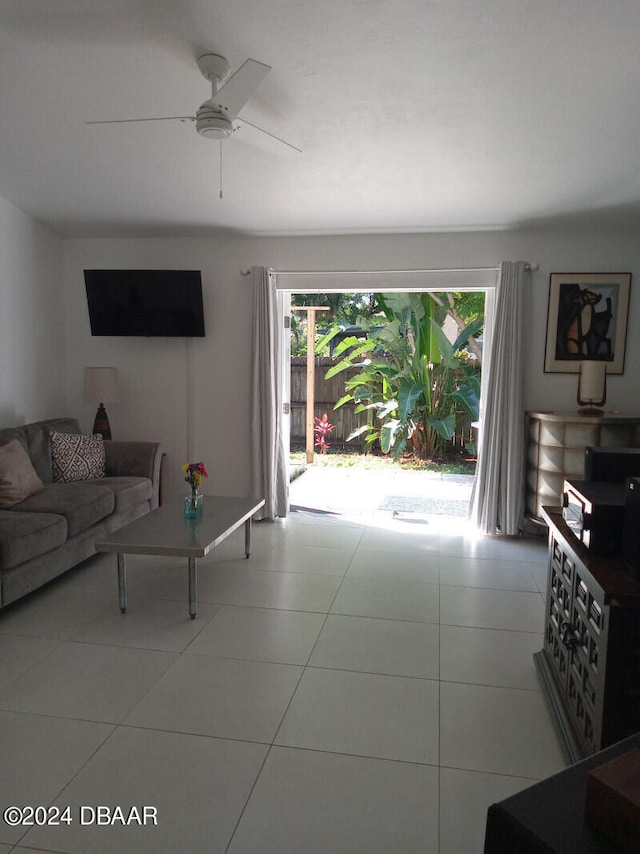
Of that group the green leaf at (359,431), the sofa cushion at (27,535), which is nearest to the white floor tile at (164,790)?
the sofa cushion at (27,535)

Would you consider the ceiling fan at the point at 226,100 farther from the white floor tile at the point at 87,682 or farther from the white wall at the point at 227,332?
the white floor tile at the point at 87,682

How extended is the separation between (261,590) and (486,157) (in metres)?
3.05

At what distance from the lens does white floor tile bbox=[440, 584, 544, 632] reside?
9.89 ft

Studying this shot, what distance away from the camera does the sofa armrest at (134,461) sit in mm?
4637

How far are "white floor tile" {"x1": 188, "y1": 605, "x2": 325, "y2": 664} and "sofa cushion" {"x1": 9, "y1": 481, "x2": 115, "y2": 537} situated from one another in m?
1.16

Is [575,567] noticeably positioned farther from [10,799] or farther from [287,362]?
[287,362]

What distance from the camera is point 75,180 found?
13.4ft

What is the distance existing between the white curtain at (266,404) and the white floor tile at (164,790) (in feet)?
9.86

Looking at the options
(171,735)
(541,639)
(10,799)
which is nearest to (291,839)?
(171,735)

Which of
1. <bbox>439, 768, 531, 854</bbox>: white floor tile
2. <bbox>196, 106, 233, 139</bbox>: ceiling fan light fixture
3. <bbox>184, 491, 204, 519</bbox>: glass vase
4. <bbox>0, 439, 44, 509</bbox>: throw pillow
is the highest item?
<bbox>196, 106, 233, 139</bbox>: ceiling fan light fixture

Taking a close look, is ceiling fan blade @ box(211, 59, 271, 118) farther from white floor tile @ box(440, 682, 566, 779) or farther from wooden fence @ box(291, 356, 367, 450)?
wooden fence @ box(291, 356, 367, 450)

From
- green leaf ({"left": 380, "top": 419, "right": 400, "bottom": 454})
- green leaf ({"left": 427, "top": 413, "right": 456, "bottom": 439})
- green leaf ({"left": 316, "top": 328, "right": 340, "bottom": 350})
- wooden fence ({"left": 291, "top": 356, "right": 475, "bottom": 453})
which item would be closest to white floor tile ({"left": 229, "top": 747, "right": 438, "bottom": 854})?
green leaf ({"left": 427, "top": 413, "right": 456, "bottom": 439})

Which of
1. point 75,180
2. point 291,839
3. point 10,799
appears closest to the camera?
point 291,839

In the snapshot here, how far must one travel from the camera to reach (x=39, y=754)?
1952 mm
